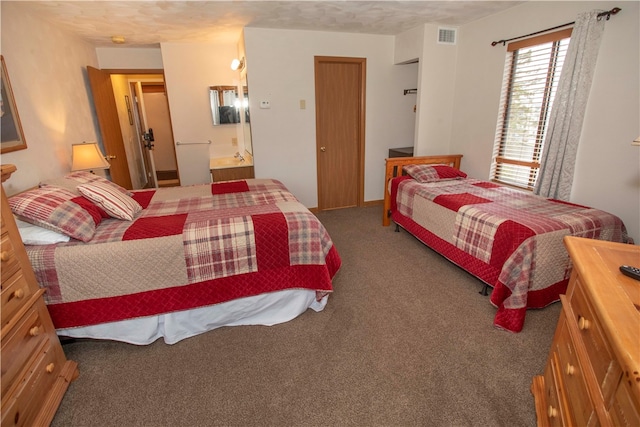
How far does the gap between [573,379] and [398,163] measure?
2.90m

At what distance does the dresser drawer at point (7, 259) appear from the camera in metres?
1.34

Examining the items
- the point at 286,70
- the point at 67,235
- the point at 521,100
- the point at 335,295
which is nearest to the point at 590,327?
the point at 335,295

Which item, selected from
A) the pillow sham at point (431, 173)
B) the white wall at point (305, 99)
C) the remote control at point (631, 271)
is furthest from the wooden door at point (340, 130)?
the remote control at point (631, 271)

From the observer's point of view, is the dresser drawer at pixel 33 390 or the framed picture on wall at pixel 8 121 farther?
the framed picture on wall at pixel 8 121

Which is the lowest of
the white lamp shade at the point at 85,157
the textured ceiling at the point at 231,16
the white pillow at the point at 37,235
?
the white pillow at the point at 37,235

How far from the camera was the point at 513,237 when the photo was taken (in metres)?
2.11

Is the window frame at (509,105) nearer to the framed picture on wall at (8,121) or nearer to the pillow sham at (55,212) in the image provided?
the pillow sham at (55,212)

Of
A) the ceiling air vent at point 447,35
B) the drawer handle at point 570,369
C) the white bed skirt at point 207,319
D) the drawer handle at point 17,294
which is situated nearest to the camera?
the drawer handle at point 570,369

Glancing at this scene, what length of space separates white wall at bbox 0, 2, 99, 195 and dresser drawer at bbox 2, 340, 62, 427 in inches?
52.1

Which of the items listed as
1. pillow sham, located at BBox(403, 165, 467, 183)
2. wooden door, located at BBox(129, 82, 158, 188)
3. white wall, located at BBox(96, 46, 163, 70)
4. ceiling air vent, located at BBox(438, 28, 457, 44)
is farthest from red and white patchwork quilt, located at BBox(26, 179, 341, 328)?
wooden door, located at BBox(129, 82, 158, 188)

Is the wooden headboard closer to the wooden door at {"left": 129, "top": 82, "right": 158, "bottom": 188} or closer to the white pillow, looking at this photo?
the white pillow

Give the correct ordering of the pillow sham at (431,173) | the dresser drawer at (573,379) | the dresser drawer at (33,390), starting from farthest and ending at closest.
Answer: the pillow sham at (431,173) < the dresser drawer at (33,390) < the dresser drawer at (573,379)

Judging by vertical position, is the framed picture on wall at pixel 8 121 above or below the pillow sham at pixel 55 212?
above

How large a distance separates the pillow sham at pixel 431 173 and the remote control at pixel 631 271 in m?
2.39
